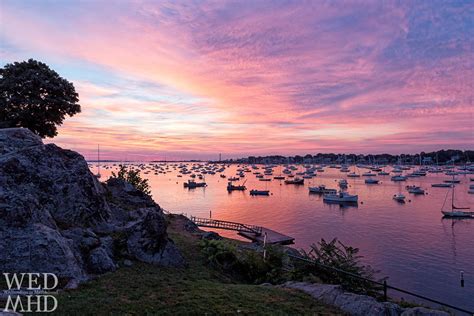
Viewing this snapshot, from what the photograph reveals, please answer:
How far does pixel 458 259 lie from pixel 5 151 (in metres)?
49.7

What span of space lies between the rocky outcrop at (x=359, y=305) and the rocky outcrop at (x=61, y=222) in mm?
7891

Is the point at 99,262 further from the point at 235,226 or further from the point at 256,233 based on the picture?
the point at 235,226

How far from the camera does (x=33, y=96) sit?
30.0 metres

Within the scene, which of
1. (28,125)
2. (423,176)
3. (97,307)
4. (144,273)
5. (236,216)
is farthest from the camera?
(423,176)

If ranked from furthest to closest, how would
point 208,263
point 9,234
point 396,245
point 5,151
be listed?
point 396,245
point 208,263
point 5,151
point 9,234

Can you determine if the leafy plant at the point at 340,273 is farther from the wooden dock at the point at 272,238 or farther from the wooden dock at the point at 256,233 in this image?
the wooden dock at the point at 272,238

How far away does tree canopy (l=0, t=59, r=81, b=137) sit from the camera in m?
29.4

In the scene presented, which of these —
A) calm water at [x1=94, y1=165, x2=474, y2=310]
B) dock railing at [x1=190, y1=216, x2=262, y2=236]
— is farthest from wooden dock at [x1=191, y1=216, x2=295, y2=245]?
calm water at [x1=94, y1=165, x2=474, y2=310]

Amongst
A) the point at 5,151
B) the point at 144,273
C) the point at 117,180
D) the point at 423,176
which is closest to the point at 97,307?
the point at 144,273

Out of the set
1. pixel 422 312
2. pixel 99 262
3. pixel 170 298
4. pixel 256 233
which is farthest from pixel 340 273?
pixel 256 233

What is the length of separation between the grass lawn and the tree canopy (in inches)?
871

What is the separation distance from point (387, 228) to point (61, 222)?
56.7 metres

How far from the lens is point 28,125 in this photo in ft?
100

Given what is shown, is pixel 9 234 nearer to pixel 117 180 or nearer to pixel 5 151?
pixel 5 151
